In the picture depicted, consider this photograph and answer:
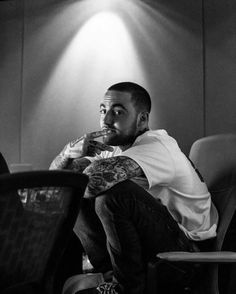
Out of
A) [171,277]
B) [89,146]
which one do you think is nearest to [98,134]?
[89,146]

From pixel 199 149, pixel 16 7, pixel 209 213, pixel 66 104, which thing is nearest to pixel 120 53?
pixel 66 104

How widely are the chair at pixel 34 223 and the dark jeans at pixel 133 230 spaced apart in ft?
2.21

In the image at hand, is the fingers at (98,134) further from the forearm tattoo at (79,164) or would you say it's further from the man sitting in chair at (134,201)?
the forearm tattoo at (79,164)

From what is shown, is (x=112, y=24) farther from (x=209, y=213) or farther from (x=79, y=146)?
(x=209, y=213)

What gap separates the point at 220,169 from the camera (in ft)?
8.40

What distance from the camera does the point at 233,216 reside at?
2273mm

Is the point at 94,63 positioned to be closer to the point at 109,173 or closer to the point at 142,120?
the point at 142,120

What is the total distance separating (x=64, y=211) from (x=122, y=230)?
741 millimetres

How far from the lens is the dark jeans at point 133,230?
210cm

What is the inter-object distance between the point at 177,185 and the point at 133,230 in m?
0.36

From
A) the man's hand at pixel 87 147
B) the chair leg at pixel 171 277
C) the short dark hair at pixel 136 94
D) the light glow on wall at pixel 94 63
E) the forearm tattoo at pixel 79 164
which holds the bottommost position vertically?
the chair leg at pixel 171 277

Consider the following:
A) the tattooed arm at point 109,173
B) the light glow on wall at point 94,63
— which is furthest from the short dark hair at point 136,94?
the light glow on wall at point 94,63

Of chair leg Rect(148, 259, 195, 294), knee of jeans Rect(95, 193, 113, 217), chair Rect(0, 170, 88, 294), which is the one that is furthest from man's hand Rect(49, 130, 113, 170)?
chair Rect(0, 170, 88, 294)

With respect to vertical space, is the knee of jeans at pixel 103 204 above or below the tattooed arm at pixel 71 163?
below
